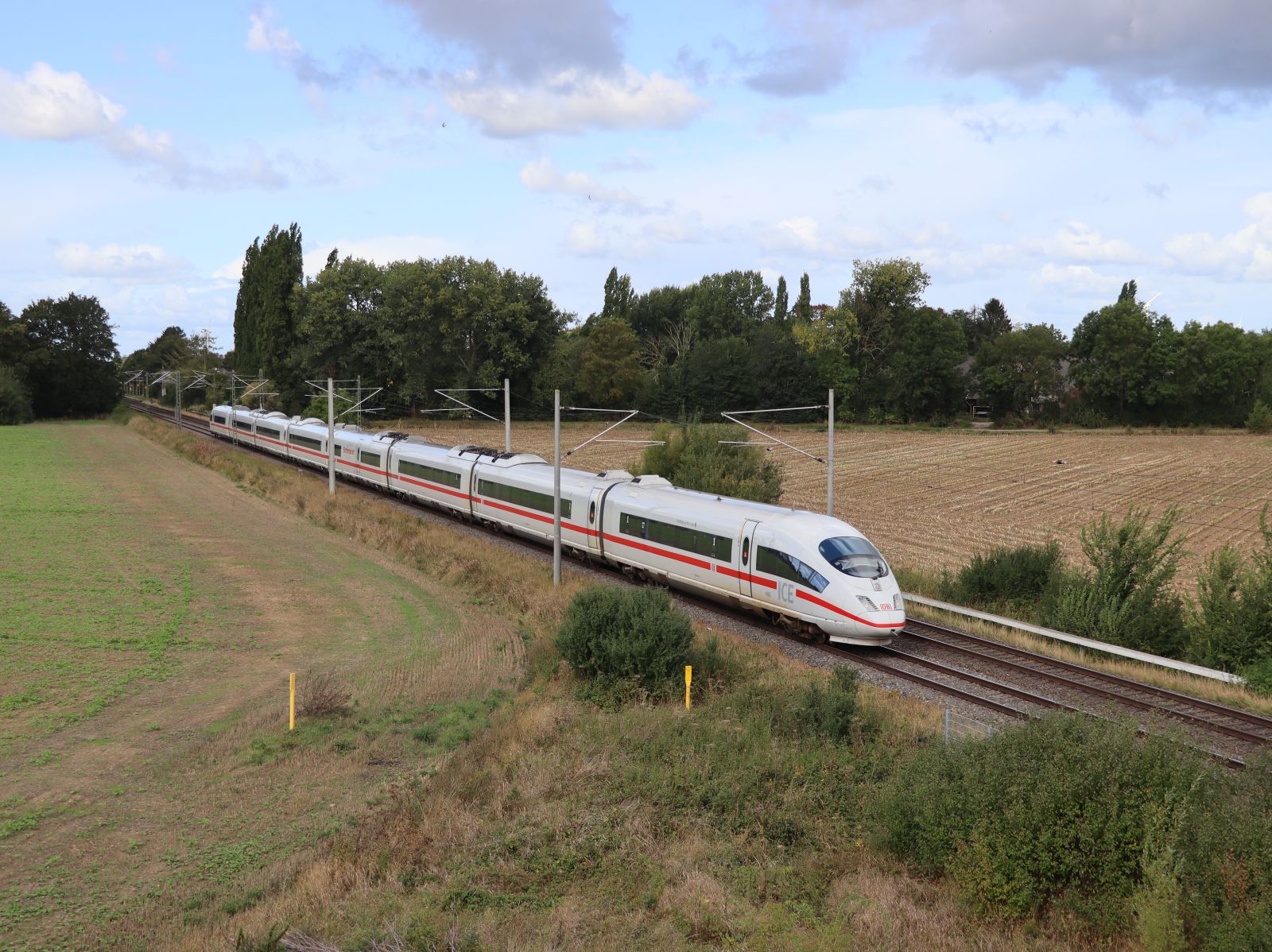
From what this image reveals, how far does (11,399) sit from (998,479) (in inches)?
3491

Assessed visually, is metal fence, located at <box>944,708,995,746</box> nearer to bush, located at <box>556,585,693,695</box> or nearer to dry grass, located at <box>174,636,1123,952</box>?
dry grass, located at <box>174,636,1123,952</box>

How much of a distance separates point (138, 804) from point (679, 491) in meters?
17.0

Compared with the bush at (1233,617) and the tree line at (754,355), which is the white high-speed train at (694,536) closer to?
the bush at (1233,617)

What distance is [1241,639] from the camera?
22.1 meters

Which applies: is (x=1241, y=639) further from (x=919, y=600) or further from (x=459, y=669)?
(x=459, y=669)

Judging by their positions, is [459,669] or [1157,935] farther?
[459,669]

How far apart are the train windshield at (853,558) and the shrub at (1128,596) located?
5959mm

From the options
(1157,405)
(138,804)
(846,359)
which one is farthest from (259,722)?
(1157,405)

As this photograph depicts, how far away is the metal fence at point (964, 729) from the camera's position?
14.2 metres

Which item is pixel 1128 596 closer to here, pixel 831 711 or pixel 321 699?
pixel 831 711

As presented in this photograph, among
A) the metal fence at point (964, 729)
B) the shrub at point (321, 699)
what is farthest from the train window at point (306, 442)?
the metal fence at point (964, 729)

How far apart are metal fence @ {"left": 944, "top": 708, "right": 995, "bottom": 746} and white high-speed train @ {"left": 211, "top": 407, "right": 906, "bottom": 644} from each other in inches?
181

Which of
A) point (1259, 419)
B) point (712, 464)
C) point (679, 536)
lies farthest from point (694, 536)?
point (1259, 419)

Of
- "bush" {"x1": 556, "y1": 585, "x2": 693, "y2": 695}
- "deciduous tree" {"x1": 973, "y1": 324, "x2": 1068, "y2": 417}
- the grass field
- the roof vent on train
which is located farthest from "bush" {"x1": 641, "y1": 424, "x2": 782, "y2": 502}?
"deciduous tree" {"x1": 973, "y1": 324, "x2": 1068, "y2": 417}
